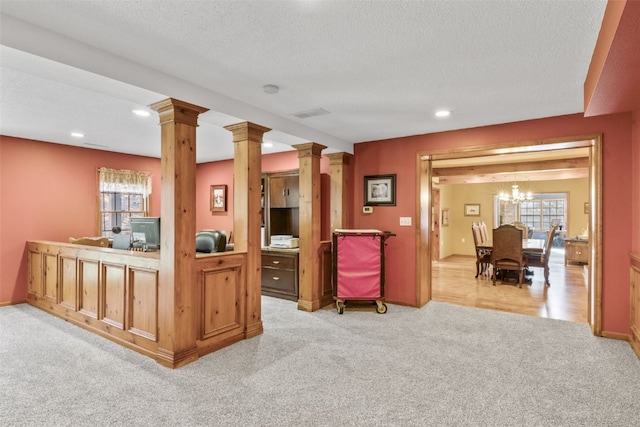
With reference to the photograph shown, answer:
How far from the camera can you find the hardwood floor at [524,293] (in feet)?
14.7

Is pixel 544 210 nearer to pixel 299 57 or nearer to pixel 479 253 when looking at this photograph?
pixel 479 253

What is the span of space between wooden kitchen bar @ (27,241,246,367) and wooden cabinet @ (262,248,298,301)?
4.84 feet

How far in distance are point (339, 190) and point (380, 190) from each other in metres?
0.58

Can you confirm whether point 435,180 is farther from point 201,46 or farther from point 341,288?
point 201,46

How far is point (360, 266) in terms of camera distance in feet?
14.3

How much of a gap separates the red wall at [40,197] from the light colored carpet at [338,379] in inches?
50.2

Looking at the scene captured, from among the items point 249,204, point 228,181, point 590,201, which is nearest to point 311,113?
point 249,204

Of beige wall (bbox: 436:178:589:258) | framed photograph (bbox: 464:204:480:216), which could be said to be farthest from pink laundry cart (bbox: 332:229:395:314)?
framed photograph (bbox: 464:204:480:216)

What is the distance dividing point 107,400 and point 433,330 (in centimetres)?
294

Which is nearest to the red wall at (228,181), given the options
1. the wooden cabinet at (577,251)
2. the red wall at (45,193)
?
the red wall at (45,193)

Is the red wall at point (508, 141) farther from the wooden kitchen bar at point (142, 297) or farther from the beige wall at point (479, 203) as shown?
the beige wall at point (479, 203)

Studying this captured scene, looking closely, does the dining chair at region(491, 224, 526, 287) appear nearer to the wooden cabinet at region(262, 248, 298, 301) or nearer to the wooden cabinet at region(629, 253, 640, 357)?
the wooden cabinet at region(629, 253, 640, 357)

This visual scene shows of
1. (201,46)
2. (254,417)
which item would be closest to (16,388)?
(254,417)

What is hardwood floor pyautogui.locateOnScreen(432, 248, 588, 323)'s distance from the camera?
Result: 4.48 m
